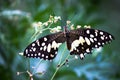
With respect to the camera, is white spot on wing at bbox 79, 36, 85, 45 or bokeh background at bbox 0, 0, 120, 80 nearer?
white spot on wing at bbox 79, 36, 85, 45

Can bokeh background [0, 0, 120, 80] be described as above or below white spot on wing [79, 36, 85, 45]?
above

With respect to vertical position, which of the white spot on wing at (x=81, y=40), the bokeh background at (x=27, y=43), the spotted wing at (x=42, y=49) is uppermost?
the bokeh background at (x=27, y=43)

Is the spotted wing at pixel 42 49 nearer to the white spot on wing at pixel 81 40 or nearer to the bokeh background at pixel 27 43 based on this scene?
the white spot on wing at pixel 81 40

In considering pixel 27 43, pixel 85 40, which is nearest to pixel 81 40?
pixel 85 40

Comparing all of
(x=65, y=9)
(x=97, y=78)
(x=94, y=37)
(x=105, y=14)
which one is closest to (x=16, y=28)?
(x=65, y=9)

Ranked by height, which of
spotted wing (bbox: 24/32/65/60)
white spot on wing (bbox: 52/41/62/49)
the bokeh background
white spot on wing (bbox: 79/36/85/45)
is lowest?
spotted wing (bbox: 24/32/65/60)

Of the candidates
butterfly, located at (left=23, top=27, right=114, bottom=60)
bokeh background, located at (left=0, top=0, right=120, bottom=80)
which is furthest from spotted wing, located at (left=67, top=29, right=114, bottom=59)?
bokeh background, located at (left=0, top=0, right=120, bottom=80)

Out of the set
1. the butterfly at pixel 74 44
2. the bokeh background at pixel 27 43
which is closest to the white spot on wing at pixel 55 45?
the butterfly at pixel 74 44

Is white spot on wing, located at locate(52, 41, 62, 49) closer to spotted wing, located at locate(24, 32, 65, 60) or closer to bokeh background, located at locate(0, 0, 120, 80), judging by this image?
spotted wing, located at locate(24, 32, 65, 60)
